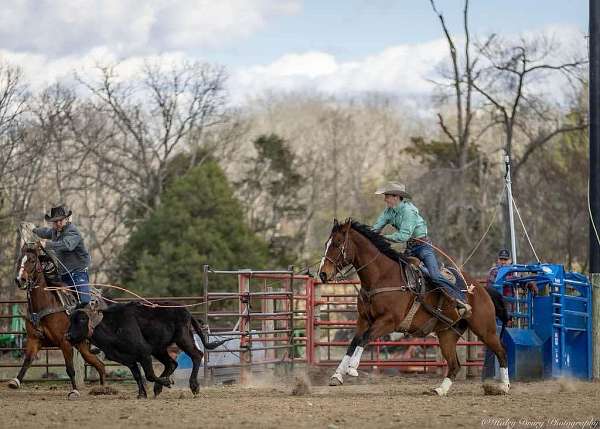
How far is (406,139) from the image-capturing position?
6347cm

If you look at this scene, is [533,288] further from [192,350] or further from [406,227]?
[192,350]

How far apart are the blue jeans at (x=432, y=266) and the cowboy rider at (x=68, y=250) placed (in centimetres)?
413

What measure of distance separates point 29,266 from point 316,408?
423 cm

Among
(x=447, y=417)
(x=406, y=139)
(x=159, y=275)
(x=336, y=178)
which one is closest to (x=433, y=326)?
(x=447, y=417)

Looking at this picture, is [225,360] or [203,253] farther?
[203,253]

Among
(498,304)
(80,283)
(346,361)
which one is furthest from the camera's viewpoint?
(498,304)

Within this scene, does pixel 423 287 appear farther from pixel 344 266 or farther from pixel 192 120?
pixel 192 120

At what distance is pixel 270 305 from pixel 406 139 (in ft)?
Result: 156

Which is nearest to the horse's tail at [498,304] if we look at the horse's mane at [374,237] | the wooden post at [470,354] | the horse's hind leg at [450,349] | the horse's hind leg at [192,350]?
the horse's hind leg at [450,349]

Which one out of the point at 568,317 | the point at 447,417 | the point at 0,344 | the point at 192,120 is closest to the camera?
the point at 447,417

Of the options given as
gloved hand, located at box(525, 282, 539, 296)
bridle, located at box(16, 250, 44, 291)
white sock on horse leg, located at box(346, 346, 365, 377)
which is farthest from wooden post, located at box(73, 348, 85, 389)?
gloved hand, located at box(525, 282, 539, 296)

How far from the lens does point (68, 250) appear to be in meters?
12.9

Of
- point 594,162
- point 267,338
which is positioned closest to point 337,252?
point 267,338

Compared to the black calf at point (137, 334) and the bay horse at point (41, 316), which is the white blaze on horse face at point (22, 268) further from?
the black calf at point (137, 334)
